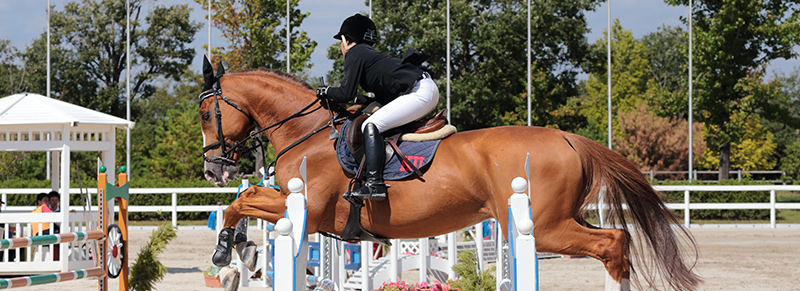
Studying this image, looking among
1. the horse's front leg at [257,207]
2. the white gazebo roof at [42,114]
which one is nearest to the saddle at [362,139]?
the horse's front leg at [257,207]

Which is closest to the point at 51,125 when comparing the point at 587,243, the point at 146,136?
the point at 587,243

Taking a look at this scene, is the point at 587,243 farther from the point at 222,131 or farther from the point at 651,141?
the point at 651,141

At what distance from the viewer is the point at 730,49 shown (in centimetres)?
2780

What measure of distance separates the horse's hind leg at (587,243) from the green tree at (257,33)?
2391 centimetres

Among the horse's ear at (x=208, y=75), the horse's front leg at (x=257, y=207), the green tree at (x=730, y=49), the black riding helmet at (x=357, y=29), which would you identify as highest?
the green tree at (x=730, y=49)

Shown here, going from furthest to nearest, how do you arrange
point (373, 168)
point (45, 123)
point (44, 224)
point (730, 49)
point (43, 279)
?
point (730, 49) → point (45, 123) → point (44, 224) → point (43, 279) → point (373, 168)

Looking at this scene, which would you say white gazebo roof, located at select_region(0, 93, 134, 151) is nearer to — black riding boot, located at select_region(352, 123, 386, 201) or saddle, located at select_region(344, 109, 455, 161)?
saddle, located at select_region(344, 109, 455, 161)

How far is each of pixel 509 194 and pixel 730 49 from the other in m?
26.3

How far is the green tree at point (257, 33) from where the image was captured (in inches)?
1107

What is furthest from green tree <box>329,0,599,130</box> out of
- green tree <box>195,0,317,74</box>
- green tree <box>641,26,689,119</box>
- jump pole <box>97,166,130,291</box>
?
jump pole <box>97,166,130,291</box>

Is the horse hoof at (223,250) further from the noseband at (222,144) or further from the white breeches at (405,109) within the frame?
the white breeches at (405,109)

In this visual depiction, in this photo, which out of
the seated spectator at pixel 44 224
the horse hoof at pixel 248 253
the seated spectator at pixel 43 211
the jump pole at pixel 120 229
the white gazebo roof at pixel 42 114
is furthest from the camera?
the white gazebo roof at pixel 42 114

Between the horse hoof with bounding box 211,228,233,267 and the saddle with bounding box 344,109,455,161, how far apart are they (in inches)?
40.1

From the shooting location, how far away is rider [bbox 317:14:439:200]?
467 cm
